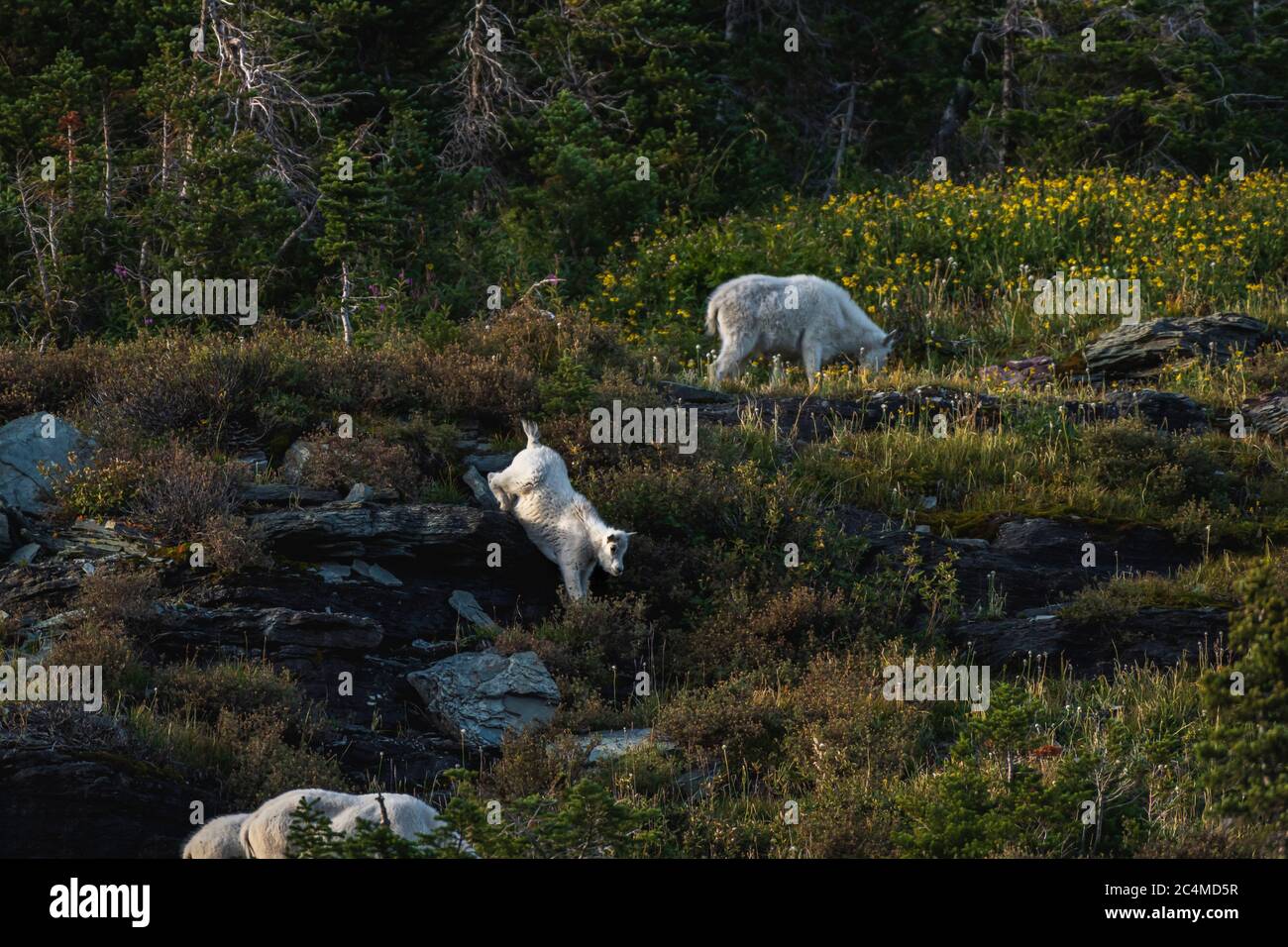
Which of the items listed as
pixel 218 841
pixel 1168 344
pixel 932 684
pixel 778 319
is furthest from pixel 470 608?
pixel 1168 344

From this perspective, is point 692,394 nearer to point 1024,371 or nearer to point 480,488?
point 480,488

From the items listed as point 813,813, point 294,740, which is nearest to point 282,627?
point 294,740

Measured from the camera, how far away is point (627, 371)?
560 inches

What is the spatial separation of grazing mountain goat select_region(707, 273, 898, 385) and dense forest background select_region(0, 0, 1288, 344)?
198 cm

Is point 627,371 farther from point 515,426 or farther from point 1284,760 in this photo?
point 1284,760

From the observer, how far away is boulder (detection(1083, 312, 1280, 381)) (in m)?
16.9

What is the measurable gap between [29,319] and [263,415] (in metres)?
5.62

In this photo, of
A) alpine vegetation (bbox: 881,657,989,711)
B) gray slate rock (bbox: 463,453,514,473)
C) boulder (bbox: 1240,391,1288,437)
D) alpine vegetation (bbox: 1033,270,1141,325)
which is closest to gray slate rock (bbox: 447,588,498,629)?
gray slate rock (bbox: 463,453,514,473)

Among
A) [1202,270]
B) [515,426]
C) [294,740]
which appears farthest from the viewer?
[1202,270]

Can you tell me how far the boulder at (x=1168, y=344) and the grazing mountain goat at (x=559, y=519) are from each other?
7544 millimetres

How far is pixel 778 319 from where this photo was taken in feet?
55.0

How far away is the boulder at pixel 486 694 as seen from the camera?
33.0ft

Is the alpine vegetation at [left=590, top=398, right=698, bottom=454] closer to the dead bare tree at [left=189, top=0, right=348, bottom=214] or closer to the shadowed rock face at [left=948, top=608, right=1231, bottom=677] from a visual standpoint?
the shadowed rock face at [left=948, top=608, right=1231, bottom=677]

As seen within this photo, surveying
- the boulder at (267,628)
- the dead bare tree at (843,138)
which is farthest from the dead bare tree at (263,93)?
the boulder at (267,628)
